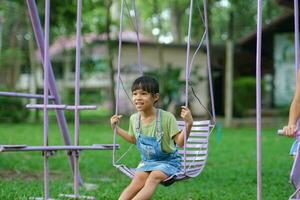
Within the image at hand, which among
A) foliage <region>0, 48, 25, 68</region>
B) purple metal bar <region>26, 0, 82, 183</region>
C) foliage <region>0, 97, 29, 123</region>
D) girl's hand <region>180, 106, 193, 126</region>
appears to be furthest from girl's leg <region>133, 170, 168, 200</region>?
foliage <region>0, 48, 25, 68</region>

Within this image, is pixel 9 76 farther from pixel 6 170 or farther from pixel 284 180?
pixel 284 180

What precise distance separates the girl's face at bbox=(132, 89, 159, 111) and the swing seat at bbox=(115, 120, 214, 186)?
0.46 meters

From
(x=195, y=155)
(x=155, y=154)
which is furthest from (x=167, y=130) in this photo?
(x=195, y=155)

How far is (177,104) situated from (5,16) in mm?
12019

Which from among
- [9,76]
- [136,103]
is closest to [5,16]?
[9,76]

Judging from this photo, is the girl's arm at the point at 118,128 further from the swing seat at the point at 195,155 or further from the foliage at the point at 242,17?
the foliage at the point at 242,17

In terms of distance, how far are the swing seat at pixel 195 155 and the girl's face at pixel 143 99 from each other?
1.50 ft

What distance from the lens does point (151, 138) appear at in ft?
15.0

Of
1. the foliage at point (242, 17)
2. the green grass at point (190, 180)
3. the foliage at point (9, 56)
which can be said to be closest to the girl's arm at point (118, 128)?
the green grass at point (190, 180)

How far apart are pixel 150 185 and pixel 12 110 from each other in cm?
1679

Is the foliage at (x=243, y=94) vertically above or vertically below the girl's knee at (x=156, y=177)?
above

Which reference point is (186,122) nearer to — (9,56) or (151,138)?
(151,138)

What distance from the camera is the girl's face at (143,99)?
4512 mm

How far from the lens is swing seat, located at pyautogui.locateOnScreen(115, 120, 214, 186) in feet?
14.5
